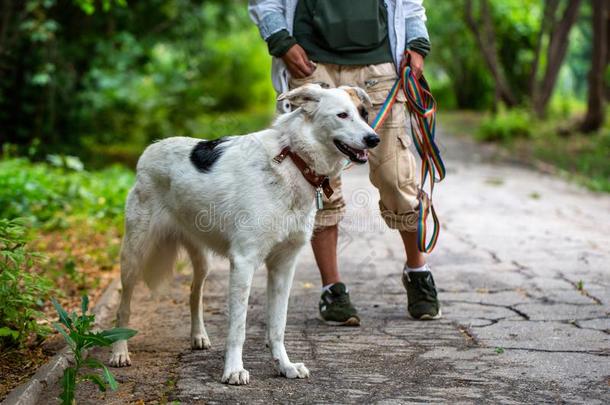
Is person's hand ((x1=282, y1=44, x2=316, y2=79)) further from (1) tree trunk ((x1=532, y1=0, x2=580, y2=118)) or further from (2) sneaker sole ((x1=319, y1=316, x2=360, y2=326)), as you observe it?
(1) tree trunk ((x1=532, y1=0, x2=580, y2=118))

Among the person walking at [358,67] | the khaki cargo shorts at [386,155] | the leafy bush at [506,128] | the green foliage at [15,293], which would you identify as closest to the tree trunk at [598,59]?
the leafy bush at [506,128]

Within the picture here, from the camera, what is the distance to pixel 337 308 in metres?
4.87

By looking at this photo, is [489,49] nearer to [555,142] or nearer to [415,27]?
[555,142]

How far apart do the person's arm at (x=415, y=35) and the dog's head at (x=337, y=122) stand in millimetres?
989

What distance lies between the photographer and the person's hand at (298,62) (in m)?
4.61

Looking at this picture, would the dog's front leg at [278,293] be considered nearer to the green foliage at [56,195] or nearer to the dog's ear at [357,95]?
the dog's ear at [357,95]

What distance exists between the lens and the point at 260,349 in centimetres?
441

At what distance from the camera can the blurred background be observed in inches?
234

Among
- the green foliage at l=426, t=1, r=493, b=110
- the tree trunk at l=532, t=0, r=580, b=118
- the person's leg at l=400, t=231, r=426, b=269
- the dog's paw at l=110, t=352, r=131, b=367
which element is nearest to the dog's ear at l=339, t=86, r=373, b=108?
the person's leg at l=400, t=231, r=426, b=269

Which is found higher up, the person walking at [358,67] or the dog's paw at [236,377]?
the person walking at [358,67]

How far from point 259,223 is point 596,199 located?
24.5 ft

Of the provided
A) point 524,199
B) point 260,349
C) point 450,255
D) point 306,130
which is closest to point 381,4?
point 306,130

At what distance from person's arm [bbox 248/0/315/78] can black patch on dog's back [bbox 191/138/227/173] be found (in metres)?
0.71

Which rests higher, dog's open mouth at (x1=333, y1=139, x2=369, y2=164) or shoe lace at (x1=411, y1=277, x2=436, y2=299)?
dog's open mouth at (x1=333, y1=139, x2=369, y2=164)
